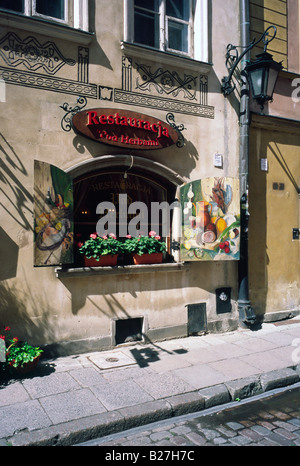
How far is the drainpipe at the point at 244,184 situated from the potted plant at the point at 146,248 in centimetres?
184

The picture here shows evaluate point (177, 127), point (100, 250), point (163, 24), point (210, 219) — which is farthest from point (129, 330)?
point (163, 24)

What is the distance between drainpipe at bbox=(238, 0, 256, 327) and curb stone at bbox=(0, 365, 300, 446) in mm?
2103

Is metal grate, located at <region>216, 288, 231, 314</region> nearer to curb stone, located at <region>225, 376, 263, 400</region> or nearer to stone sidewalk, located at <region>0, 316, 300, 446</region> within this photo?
stone sidewalk, located at <region>0, 316, 300, 446</region>

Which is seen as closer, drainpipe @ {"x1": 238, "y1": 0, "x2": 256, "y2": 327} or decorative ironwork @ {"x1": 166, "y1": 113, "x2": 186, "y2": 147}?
decorative ironwork @ {"x1": 166, "y1": 113, "x2": 186, "y2": 147}

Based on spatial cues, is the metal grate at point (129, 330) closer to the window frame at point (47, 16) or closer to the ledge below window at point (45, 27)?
the ledge below window at point (45, 27)

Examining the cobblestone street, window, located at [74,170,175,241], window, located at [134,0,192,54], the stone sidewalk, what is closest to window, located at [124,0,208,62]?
window, located at [134,0,192,54]

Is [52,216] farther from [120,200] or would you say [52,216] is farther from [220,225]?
[220,225]

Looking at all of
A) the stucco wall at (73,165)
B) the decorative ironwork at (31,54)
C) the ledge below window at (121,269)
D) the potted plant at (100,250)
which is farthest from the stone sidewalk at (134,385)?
the decorative ironwork at (31,54)

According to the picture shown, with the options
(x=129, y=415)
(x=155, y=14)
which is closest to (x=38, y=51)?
(x=155, y=14)

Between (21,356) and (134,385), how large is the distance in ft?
5.16

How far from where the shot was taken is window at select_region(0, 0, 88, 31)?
6.11 meters

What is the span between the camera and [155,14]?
7395 mm

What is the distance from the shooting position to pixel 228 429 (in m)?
4.32

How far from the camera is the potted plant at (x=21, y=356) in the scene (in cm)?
527
